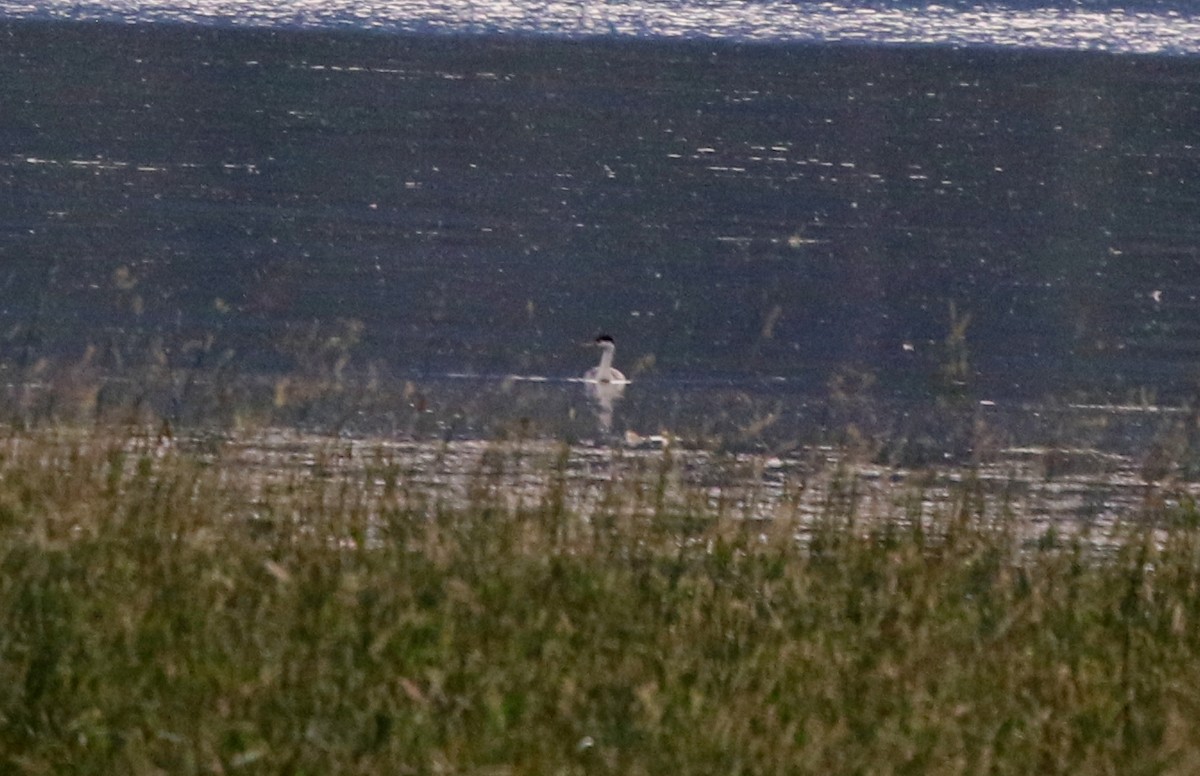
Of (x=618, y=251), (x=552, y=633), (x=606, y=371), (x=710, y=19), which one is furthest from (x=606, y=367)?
(x=710, y=19)

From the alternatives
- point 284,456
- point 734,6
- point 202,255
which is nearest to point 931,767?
point 284,456

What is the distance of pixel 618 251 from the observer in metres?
25.9

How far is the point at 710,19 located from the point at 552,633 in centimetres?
15620

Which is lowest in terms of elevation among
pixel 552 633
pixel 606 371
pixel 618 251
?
pixel 618 251

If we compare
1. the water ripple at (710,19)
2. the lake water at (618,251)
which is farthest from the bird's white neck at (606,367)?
the water ripple at (710,19)

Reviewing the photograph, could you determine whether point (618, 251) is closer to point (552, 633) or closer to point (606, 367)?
point (606, 367)

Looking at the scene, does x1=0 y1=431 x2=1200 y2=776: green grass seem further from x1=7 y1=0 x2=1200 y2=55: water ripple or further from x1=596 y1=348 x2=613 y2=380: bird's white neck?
x1=7 y1=0 x2=1200 y2=55: water ripple

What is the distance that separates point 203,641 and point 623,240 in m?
20.9

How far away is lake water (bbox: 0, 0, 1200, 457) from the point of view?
603 inches

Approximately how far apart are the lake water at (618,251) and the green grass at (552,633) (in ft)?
4.66

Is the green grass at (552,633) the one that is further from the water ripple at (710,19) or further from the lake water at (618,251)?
the water ripple at (710,19)

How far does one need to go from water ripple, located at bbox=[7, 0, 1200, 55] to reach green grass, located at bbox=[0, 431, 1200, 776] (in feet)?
404

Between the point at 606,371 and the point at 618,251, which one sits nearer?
the point at 606,371

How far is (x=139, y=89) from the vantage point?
204 feet
